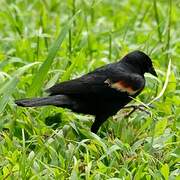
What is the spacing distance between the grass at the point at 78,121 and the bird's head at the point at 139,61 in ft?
0.32

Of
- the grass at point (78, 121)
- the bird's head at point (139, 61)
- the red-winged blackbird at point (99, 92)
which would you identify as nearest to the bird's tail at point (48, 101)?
the red-winged blackbird at point (99, 92)

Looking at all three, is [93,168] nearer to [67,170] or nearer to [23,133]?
[67,170]

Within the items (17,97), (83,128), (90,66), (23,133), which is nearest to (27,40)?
(90,66)

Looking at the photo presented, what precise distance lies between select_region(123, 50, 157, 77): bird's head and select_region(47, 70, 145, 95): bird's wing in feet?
1.03

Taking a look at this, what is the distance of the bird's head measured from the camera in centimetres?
570

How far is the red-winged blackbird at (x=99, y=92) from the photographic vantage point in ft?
17.0

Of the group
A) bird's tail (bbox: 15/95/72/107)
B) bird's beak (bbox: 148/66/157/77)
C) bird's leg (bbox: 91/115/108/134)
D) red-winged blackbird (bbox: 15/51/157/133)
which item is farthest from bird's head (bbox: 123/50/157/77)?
bird's tail (bbox: 15/95/72/107)

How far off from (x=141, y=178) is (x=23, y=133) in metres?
0.81

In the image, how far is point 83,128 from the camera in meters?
5.30

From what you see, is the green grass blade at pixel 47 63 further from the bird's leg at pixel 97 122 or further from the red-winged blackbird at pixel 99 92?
the bird's leg at pixel 97 122

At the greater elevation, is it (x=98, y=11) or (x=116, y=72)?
(x=116, y=72)

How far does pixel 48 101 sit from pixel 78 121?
47 centimetres

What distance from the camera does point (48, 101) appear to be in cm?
507

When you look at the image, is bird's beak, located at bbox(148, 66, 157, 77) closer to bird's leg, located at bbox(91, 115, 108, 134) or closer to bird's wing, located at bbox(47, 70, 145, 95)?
bird's wing, located at bbox(47, 70, 145, 95)
